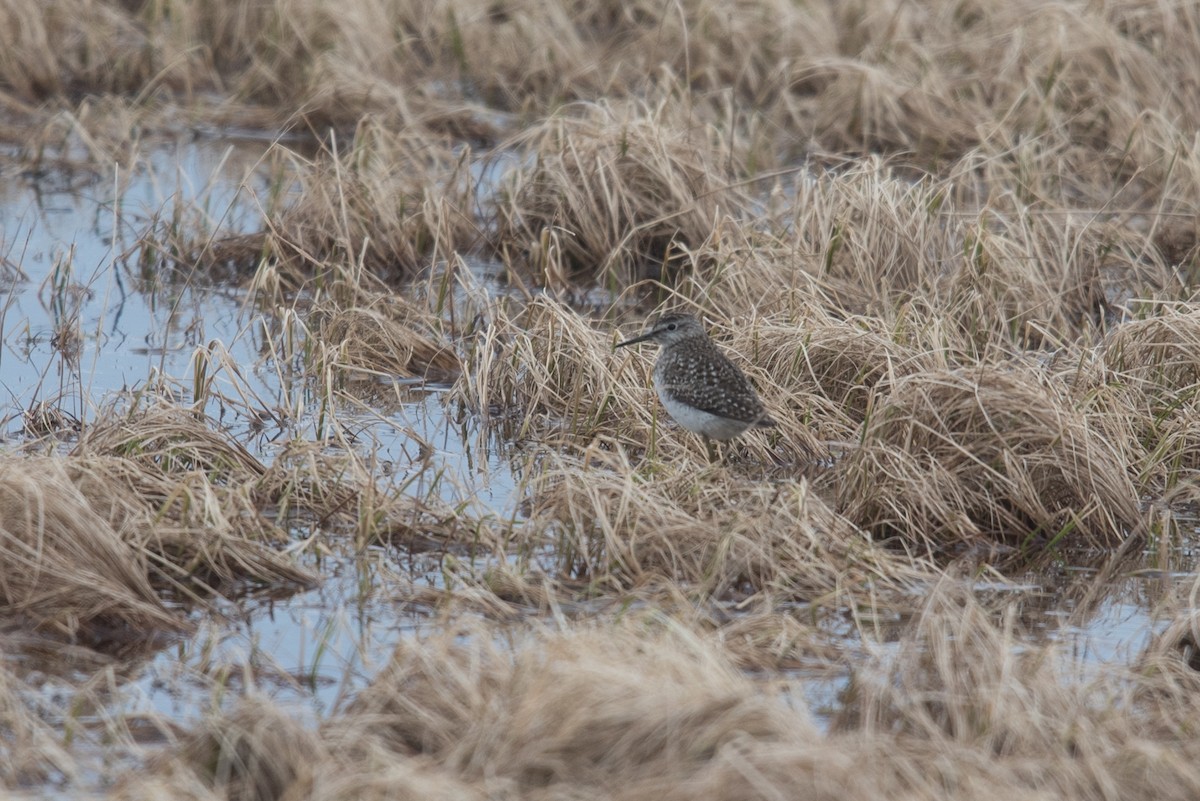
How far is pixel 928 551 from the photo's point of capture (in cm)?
720

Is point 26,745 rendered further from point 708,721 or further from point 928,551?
point 928,551

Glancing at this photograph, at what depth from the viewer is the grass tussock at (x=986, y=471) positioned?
743 centimetres

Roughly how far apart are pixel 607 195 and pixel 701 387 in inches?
141

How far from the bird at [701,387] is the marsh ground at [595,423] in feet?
0.76

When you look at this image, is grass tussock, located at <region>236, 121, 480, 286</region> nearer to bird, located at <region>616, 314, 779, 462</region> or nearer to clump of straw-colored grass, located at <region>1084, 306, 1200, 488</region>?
bird, located at <region>616, 314, 779, 462</region>

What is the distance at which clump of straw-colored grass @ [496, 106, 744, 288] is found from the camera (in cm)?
1109

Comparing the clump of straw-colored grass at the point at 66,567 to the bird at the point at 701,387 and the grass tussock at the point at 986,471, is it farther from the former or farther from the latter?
the grass tussock at the point at 986,471

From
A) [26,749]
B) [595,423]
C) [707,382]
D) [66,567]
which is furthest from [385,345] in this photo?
[26,749]

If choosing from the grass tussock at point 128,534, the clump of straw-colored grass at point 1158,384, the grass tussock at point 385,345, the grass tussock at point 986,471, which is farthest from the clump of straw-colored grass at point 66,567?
the clump of straw-colored grass at point 1158,384

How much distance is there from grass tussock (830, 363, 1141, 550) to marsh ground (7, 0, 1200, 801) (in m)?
0.02

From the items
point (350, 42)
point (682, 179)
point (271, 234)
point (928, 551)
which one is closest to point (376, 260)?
point (271, 234)

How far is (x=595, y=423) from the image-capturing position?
8438mm

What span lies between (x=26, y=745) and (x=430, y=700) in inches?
47.4

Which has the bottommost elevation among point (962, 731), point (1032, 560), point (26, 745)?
point (1032, 560)
